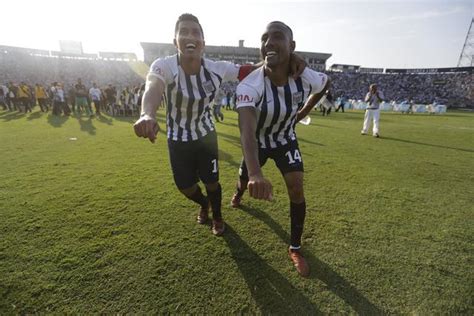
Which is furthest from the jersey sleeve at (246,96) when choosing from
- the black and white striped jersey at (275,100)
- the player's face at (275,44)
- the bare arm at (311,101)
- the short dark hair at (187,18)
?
the bare arm at (311,101)

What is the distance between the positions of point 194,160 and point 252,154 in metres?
1.20

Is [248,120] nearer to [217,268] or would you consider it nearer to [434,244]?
[217,268]

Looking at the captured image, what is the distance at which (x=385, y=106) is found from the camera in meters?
29.5

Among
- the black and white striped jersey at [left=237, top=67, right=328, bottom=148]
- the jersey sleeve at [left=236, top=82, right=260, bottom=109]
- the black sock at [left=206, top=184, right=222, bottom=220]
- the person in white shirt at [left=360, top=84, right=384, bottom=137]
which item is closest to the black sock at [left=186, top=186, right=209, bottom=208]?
the black sock at [left=206, top=184, right=222, bottom=220]

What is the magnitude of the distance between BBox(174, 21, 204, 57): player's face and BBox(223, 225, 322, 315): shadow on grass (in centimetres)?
208

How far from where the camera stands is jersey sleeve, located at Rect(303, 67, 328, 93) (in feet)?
8.21

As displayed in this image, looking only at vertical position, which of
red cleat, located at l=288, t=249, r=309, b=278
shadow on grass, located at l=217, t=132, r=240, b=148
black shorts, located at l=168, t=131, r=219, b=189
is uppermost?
black shorts, located at l=168, t=131, r=219, b=189

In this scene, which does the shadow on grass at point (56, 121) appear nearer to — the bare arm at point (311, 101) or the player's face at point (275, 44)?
the bare arm at point (311, 101)

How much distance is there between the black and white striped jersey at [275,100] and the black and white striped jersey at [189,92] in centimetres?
55

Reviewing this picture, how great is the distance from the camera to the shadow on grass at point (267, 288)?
210 cm

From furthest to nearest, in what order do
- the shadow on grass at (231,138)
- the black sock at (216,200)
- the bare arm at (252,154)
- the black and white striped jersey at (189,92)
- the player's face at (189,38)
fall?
the shadow on grass at (231,138) → the black sock at (216,200) → the black and white striped jersey at (189,92) → the player's face at (189,38) → the bare arm at (252,154)

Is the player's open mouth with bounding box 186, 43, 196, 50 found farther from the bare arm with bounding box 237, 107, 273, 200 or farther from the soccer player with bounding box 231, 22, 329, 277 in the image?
the bare arm with bounding box 237, 107, 273, 200

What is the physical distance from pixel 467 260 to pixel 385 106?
3131cm

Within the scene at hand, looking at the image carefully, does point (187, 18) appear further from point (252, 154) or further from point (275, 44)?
point (252, 154)
